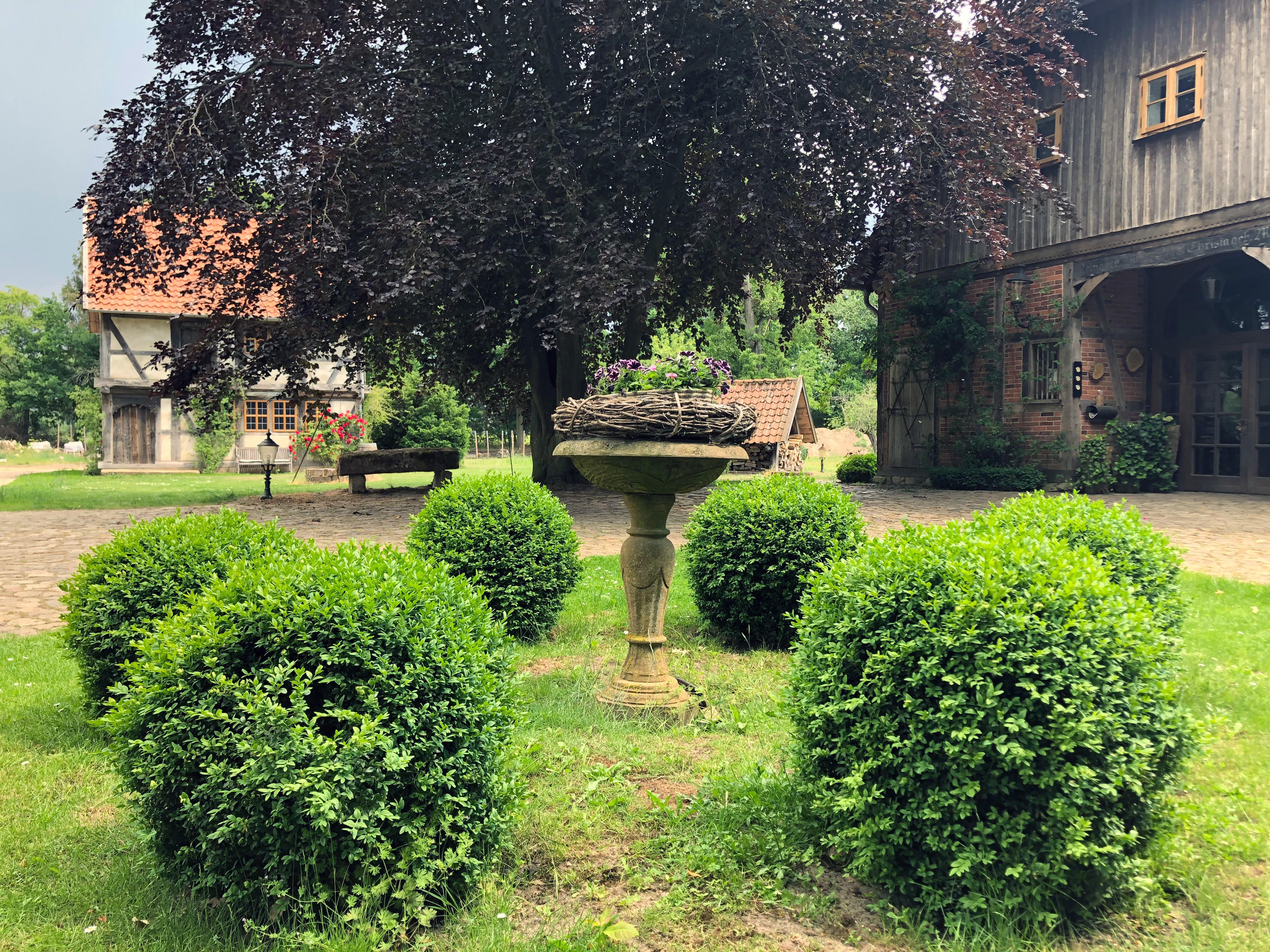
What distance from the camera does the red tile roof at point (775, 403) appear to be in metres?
22.7

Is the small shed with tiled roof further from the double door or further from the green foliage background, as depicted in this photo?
the double door

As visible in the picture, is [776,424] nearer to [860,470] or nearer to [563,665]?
[860,470]

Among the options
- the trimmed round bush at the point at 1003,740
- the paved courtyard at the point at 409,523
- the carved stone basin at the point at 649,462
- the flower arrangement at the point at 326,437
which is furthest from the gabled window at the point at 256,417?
the trimmed round bush at the point at 1003,740

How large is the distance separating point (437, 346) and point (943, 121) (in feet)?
28.2

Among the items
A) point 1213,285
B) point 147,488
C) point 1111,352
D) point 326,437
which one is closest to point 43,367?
point 326,437

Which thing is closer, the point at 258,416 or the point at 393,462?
the point at 393,462

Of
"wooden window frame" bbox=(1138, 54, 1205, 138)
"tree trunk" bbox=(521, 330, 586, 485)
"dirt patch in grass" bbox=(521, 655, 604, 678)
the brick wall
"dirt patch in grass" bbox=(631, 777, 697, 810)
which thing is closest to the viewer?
"dirt patch in grass" bbox=(631, 777, 697, 810)

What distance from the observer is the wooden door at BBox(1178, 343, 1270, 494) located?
13.7 m

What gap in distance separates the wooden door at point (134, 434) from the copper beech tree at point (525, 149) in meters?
16.7

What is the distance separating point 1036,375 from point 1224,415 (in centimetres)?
295

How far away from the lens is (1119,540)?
3926mm

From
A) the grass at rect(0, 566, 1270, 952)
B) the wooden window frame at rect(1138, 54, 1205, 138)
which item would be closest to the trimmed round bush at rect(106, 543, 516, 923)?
the grass at rect(0, 566, 1270, 952)

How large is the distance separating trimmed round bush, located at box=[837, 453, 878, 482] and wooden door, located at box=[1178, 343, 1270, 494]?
5873 millimetres

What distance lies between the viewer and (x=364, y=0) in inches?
476
